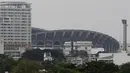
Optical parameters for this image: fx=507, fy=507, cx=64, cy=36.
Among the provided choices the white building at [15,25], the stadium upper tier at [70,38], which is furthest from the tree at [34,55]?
the stadium upper tier at [70,38]

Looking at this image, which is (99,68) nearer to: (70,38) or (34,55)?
(34,55)

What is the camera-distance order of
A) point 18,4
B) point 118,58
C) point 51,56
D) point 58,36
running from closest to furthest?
point 118,58 < point 51,56 < point 18,4 < point 58,36

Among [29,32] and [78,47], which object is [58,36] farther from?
[29,32]

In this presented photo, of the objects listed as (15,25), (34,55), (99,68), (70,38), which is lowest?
(34,55)

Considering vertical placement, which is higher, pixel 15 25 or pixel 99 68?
pixel 15 25

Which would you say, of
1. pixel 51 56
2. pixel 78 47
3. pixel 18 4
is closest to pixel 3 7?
pixel 18 4

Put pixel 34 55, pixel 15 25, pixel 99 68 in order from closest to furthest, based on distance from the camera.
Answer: pixel 99 68, pixel 34 55, pixel 15 25

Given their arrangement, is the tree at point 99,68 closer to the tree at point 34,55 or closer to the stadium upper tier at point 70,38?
the tree at point 34,55

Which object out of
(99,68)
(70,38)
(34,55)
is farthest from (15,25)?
(99,68)
